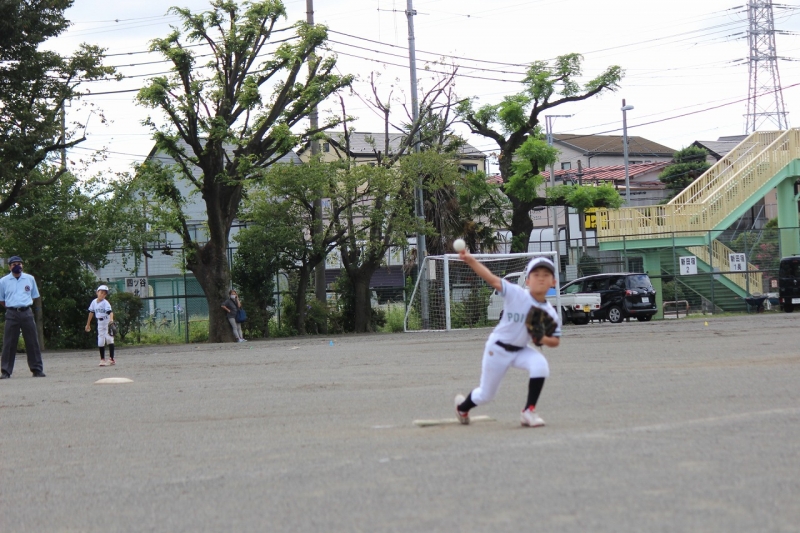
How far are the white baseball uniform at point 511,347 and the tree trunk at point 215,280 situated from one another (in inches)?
967

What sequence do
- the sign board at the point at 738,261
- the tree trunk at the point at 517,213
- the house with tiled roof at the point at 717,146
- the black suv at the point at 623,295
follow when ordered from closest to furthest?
the black suv at the point at 623,295 → the sign board at the point at 738,261 → the tree trunk at the point at 517,213 → the house with tiled roof at the point at 717,146

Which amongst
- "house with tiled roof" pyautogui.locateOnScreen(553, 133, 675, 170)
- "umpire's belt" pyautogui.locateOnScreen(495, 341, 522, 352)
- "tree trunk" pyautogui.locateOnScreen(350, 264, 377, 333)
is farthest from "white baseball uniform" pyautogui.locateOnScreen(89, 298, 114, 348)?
"house with tiled roof" pyautogui.locateOnScreen(553, 133, 675, 170)

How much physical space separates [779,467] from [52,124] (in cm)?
2609

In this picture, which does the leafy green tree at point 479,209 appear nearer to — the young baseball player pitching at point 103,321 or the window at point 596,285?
the window at point 596,285

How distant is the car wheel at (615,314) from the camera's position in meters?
35.6

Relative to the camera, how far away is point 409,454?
733 cm

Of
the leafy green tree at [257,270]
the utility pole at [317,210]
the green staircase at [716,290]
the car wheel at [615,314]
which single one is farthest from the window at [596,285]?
the leafy green tree at [257,270]

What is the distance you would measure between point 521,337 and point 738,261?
31.9 m

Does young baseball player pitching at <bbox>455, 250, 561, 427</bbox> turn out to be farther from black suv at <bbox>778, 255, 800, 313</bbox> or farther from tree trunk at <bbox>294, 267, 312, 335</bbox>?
black suv at <bbox>778, 255, 800, 313</bbox>

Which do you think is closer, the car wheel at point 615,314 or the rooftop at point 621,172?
the car wheel at point 615,314

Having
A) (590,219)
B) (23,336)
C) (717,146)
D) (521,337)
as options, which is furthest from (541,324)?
(717,146)

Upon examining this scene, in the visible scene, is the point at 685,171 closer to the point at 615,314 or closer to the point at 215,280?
the point at 615,314

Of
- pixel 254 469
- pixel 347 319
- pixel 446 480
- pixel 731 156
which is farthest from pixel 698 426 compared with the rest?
pixel 731 156

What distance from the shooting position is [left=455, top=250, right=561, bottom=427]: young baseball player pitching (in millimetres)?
8391
